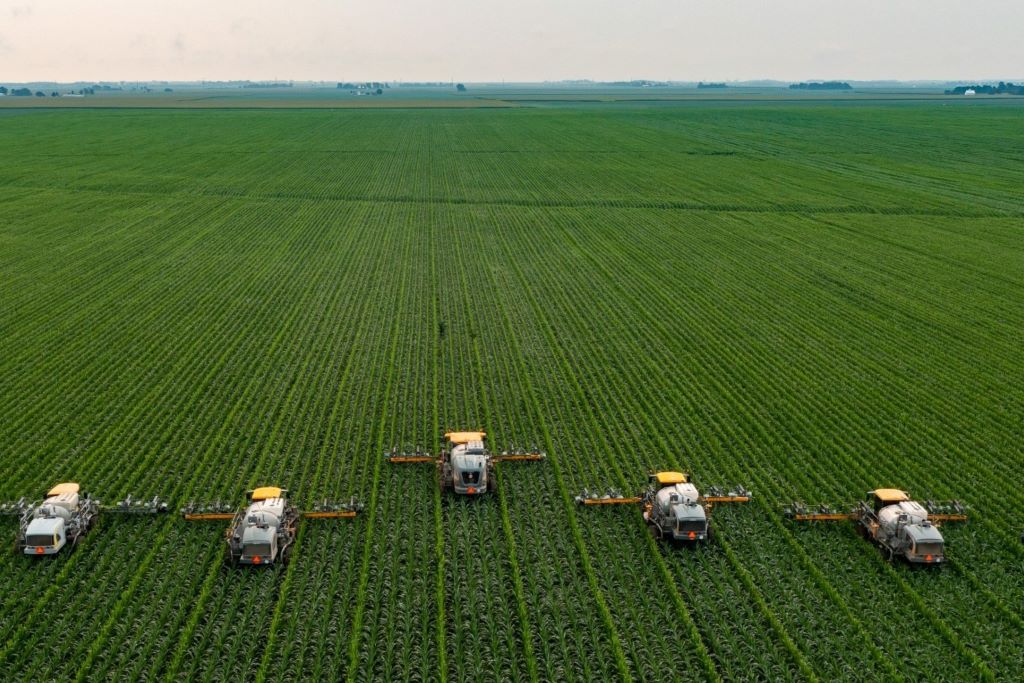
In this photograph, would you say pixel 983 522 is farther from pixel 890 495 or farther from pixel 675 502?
pixel 675 502

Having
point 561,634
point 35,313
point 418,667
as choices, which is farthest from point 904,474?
point 35,313

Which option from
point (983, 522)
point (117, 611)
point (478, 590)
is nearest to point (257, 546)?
point (117, 611)

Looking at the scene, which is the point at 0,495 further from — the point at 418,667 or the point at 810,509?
the point at 810,509

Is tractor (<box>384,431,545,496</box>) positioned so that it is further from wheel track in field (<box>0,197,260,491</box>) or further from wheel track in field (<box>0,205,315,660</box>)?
wheel track in field (<box>0,197,260,491</box>)

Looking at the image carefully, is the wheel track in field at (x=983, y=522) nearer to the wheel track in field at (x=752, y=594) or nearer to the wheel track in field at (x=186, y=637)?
the wheel track in field at (x=752, y=594)

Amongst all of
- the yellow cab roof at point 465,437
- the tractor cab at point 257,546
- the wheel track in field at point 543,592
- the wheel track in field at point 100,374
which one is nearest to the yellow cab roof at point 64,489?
the wheel track in field at point 100,374
